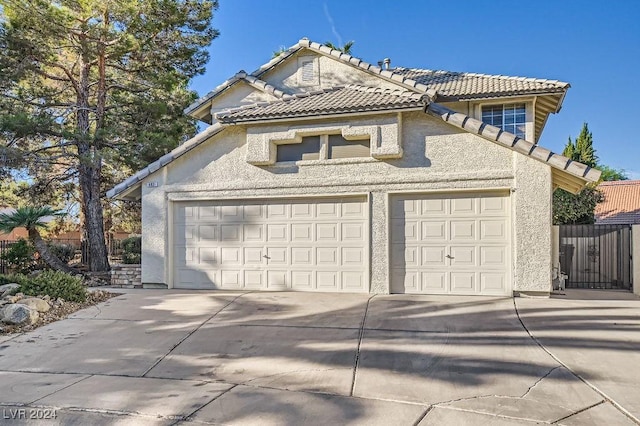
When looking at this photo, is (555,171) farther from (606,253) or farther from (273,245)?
(273,245)

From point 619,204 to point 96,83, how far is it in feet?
119

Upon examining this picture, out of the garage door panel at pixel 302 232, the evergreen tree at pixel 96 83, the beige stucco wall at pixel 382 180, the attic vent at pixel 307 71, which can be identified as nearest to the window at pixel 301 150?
the beige stucco wall at pixel 382 180

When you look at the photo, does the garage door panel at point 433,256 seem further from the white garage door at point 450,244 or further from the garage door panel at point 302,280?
the garage door panel at point 302,280

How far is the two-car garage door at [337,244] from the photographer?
997 cm

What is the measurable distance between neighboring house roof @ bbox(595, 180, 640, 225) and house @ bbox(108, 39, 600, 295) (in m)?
21.1

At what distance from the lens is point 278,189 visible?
36.9 feet

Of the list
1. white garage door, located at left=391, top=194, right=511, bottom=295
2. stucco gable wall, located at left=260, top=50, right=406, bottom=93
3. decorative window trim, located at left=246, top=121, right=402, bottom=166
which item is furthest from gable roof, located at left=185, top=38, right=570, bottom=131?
white garage door, located at left=391, top=194, right=511, bottom=295

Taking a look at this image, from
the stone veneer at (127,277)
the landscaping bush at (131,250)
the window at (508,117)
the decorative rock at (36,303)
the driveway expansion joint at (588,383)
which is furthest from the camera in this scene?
the landscaping bush at (131,250)

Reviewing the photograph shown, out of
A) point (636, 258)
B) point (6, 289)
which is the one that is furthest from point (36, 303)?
point (636, 258)

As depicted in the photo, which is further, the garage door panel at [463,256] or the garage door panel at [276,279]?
the garage door panel at [276,279]

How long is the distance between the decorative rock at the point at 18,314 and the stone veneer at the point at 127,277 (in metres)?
3.95

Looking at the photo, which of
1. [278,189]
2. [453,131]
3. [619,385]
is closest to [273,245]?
[278,189]

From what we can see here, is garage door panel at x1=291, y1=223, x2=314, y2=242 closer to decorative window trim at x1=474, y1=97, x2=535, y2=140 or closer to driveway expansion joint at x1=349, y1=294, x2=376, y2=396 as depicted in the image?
driveway expansion joint at x1=349, y1=294, x2=376, y2=396

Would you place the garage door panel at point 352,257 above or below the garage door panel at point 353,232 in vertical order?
below
